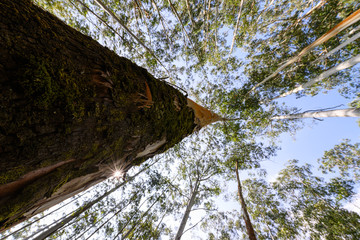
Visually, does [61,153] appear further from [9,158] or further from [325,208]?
[325,208]

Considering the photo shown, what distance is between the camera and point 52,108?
666mm

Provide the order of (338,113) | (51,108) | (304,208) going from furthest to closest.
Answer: (304,208)
(338,113)
(51,108)

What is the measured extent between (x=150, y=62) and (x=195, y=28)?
228 centimetres

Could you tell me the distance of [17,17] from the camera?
2.20 ft

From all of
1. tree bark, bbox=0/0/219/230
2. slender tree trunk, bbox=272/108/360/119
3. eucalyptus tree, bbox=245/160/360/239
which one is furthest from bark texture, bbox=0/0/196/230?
eucalyptus tree, bbox=245/160/360/239

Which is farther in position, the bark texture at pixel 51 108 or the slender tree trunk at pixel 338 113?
the slender tree trunk at pixel 338 113

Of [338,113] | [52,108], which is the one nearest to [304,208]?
[338,113]

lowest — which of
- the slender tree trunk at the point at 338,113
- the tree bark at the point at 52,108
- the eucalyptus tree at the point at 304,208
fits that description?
the eucalyptus tree at the point at 304,208

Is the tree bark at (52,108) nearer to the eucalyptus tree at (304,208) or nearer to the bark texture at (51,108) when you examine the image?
the bark texture at (51,108)

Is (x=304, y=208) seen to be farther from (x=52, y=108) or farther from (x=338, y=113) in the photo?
(x=52, y=108)

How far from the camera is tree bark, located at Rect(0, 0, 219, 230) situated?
0.56 meters

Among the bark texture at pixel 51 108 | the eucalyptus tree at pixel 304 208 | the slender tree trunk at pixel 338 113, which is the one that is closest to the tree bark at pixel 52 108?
the bark texture at pixel 51 108

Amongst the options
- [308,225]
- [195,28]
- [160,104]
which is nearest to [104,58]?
[160,104]

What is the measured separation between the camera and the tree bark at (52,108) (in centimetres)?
56
